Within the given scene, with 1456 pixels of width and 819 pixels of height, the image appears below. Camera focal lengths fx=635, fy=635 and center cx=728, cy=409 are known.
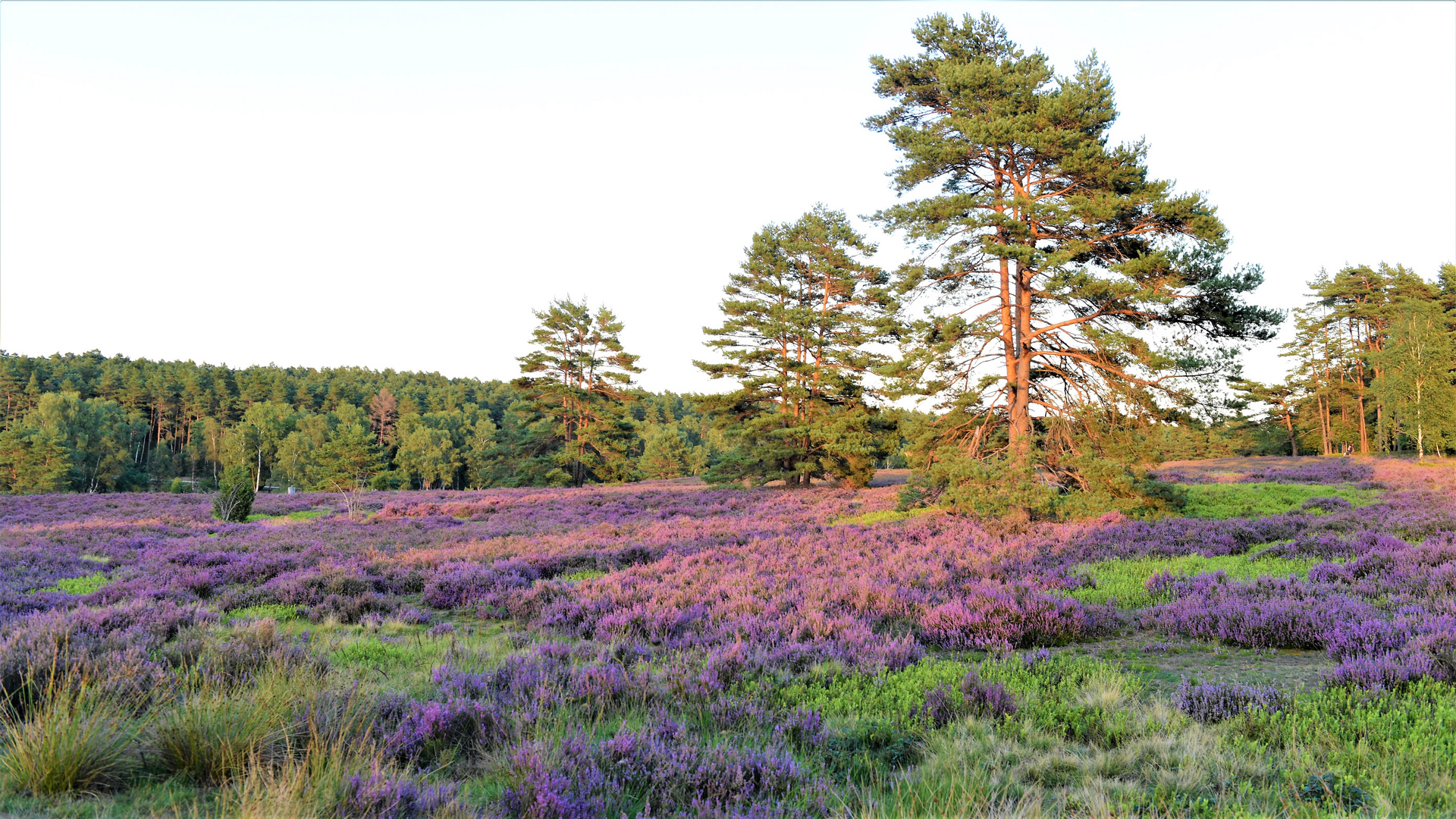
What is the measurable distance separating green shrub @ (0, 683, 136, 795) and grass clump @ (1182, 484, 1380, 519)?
17266mm

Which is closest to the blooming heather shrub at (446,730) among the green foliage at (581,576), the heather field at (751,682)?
the heather field at (751,682)

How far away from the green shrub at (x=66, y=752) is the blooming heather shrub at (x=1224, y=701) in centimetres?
565

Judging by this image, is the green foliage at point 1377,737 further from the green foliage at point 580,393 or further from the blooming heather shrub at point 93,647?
the green foliage at point 580,393

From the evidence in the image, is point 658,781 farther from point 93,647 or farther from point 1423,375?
point 1423,375

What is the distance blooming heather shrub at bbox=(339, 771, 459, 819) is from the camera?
2.55 metres

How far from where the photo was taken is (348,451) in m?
63.7

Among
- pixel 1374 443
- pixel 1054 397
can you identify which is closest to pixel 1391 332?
pixel 1374 443

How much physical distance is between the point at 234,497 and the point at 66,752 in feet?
68.8

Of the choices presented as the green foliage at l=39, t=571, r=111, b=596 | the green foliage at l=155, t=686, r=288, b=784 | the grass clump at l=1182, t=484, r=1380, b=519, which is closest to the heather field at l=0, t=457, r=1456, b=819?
the green foliage at l=155, t=686, r=288, b=784

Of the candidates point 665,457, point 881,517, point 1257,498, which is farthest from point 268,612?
point 665,457

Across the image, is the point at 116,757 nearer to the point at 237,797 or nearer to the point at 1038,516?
the point at 237,797

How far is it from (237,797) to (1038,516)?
576 inches

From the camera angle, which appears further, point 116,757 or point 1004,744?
point 1004,744

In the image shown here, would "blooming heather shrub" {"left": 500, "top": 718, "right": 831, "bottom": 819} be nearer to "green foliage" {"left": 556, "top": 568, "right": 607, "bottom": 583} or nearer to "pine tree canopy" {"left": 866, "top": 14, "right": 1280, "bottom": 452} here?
"green foliage" {"left": 556, "top": 568, "right": 607, "bottom": 583}
